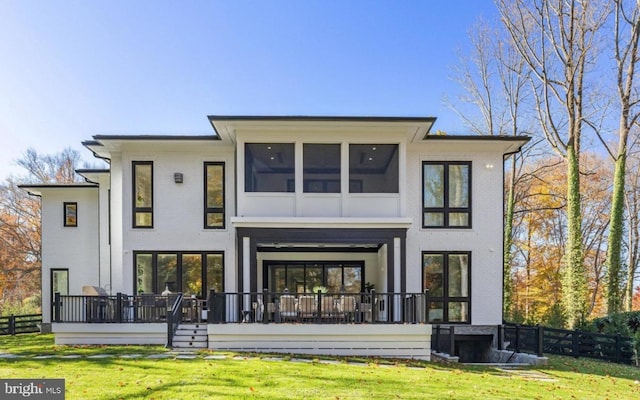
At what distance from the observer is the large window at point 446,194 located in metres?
13.0

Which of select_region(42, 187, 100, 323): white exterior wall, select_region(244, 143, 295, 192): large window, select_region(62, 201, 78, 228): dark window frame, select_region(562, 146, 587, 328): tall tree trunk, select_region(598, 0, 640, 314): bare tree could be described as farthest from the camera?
select_region(62, 201, 78, 228): dark window frame

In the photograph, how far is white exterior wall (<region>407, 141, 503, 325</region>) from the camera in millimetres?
12859

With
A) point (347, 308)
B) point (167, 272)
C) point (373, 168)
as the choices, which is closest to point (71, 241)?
point (167, 272)

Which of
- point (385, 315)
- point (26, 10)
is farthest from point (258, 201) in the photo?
point (26, 10)

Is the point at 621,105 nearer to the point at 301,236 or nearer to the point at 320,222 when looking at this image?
the point at 320,222

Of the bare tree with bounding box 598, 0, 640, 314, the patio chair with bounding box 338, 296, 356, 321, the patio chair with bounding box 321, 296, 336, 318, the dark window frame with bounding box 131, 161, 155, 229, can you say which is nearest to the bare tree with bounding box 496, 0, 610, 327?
the bare tree with bounding box 598, 0, 640, 314

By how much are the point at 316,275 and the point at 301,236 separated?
3.67 metres

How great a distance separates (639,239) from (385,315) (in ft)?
78.2

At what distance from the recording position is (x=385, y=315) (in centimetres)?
1111

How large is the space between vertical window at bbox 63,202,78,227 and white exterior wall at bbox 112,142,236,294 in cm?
518

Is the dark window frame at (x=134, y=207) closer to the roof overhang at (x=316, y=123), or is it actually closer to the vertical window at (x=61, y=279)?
the roof overhang at (x=316, y=123)

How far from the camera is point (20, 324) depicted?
706 inches

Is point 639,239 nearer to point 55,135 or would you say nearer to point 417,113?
point 417,113

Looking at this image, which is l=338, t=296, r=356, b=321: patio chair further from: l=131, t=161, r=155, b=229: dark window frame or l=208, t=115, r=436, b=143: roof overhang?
l=131, t=161, r=155, b=229: dark window frame
